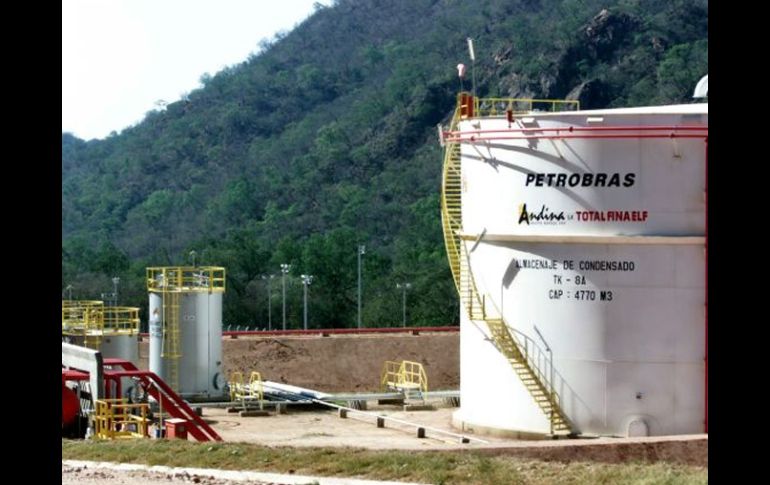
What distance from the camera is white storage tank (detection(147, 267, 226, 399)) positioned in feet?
119

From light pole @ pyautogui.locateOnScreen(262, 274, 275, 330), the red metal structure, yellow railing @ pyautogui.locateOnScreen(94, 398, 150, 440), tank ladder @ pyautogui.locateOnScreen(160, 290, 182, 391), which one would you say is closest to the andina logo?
the red metal structure

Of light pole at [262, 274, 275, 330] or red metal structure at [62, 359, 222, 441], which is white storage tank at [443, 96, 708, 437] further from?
light pole at [262, 274, 275, 330]

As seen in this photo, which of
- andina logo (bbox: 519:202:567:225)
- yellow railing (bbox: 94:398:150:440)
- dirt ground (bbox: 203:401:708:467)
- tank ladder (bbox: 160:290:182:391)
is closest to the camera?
dirt ground (bbox: 203:401:708:467)

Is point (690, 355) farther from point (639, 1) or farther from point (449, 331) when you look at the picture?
point (639, 1)

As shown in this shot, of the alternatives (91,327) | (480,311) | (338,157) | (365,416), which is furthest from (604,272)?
(338,157)

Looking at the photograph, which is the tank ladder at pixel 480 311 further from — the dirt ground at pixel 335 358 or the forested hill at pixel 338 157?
the forested hill at pixel 338 157

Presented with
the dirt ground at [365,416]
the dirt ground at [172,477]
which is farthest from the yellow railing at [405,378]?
the dirt ground at [172,477]

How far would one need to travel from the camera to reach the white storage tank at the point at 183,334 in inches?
1426

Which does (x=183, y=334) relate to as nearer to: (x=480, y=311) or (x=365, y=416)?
(x=365, y=416)

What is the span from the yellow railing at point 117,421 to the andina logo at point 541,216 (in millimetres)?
8354

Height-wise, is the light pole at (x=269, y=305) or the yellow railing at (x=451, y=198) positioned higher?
the yellow railing at (x=451, y=198)

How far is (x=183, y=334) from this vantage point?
3638 centimetres

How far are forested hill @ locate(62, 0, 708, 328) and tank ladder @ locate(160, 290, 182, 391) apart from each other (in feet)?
127
